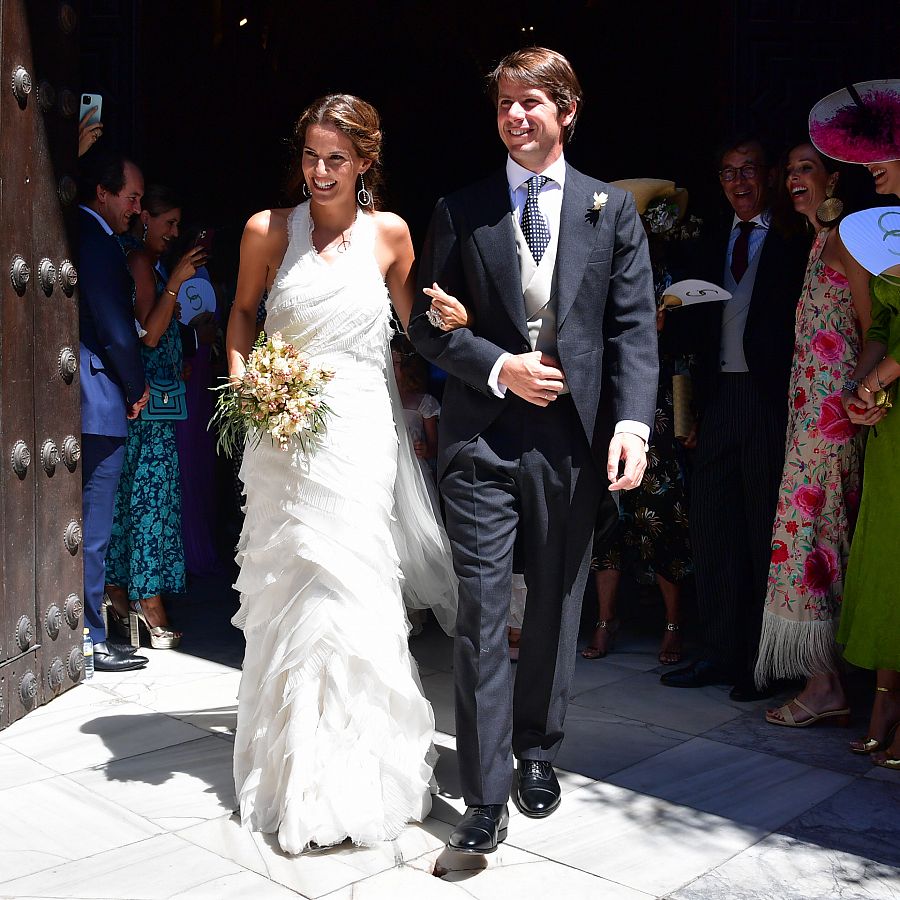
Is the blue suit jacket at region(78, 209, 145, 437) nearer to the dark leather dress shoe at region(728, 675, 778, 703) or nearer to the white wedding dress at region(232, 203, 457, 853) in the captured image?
the white wedding dress at region(232, 203, 457, 853)

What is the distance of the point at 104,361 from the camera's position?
5.05m

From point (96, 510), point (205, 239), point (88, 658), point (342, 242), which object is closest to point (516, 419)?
point (342, 242)

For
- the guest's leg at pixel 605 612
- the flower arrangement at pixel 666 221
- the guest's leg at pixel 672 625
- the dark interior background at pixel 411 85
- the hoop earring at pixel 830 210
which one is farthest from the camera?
the dark interior background at pixel 411 85

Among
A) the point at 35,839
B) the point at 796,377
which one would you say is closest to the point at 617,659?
the point at 796,377

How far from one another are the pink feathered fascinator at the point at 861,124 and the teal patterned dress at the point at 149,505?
2975 millimetres

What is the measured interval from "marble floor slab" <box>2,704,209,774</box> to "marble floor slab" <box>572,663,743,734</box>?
158cm

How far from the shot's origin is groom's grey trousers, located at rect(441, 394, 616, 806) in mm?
3328

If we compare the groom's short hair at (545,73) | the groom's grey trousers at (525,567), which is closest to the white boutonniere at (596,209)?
the groom's short hair at (545,73)

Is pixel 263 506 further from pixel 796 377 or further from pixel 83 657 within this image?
pixel 796 377

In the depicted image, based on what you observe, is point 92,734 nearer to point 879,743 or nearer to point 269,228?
point 269,228

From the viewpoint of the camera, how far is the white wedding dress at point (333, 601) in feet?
11.1

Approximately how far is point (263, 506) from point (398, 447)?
18.8 inches

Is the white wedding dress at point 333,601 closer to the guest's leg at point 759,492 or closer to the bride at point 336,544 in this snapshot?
the bride at point 336,544

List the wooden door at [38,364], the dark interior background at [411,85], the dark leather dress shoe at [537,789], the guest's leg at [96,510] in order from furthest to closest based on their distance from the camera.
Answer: the dark interior background at [411,85] → the guest's leg at [96,510] → the wooden door at [38,364] → the dark leather dress shoe at [537,789]
